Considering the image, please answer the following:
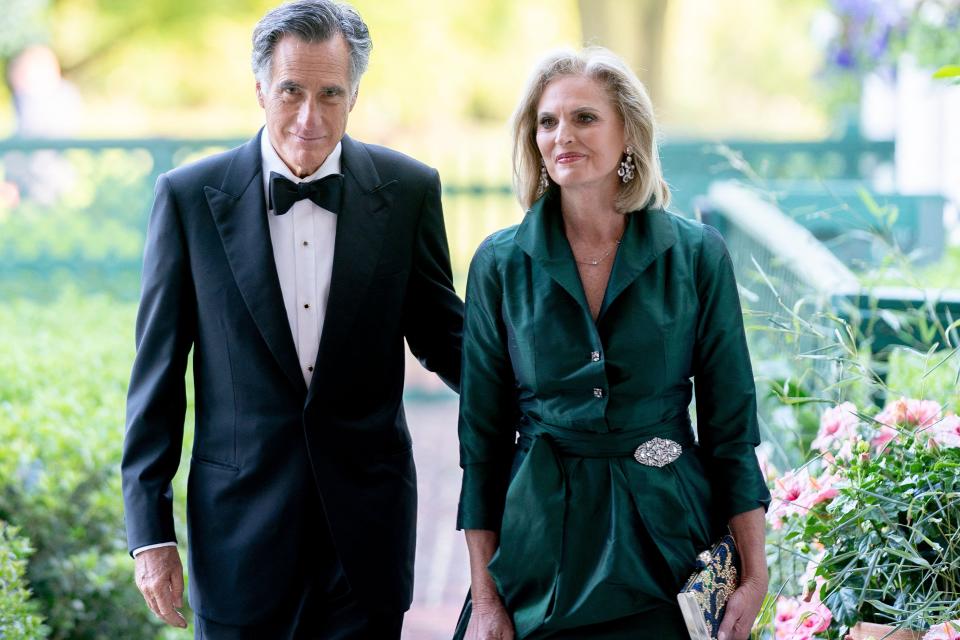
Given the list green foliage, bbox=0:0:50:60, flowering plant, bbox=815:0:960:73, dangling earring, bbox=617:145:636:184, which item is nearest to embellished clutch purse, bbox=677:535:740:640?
dangling earring, bbox=617:145:636:184

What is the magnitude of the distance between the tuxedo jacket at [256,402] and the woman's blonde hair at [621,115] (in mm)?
362

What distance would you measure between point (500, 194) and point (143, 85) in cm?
895

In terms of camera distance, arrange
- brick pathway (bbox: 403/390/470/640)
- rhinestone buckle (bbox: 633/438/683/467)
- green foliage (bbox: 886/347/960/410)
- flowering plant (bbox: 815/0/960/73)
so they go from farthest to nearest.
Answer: flowering plant (bbox: 815/0/960/73) < brick pathway (bbox: 403/390/470/640) < green foliage (bbox: 886/347/960/410) < rhinestone buckle (bbox: 633/438/683/467)

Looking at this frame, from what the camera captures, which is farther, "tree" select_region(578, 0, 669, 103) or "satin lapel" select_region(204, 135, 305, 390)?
"tree" select_region(578, 0, 669, 103)

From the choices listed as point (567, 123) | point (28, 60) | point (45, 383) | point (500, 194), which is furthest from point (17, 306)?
point (28, 60)

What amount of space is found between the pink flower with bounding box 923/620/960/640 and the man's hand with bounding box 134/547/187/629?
1.57 metres

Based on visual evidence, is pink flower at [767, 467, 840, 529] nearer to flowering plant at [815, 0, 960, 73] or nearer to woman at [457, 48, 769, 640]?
woman at [457, 48, 769, 640]

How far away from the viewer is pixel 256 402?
2.85 m

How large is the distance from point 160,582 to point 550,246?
1.11m

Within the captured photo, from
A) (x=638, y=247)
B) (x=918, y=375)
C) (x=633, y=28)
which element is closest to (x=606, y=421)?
(x=638, y=247)

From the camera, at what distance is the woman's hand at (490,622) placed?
269cm

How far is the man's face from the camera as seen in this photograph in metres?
2.77

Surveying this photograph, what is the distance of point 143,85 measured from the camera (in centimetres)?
1717

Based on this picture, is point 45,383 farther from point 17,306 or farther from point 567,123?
point 567,123
